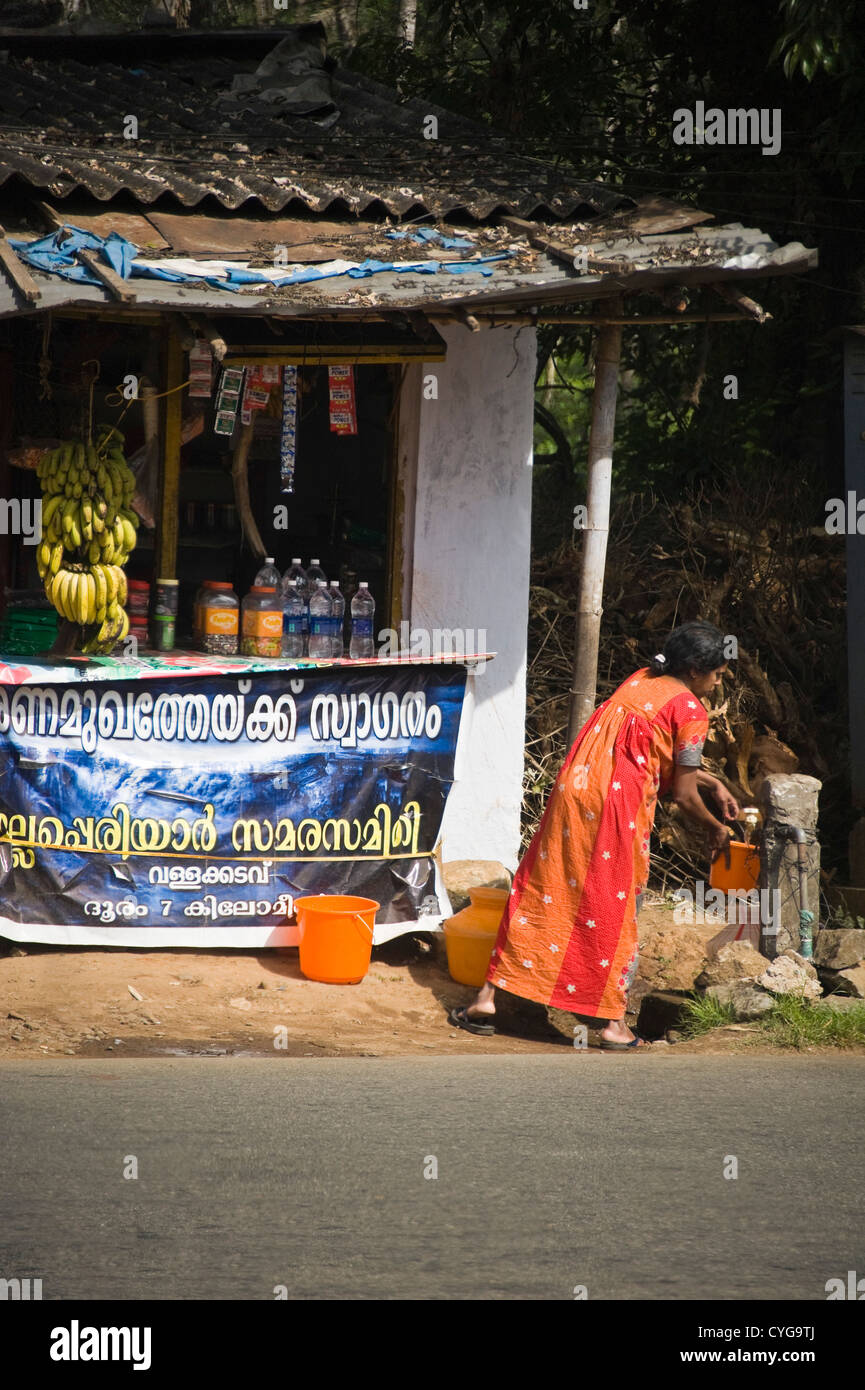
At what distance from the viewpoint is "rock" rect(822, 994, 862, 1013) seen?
6.68 meters

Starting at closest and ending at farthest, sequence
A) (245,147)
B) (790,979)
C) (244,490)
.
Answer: (790,979), (244,490), (245,147)

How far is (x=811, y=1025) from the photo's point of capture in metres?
6.54

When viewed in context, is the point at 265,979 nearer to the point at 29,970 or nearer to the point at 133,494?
the point at 29,970

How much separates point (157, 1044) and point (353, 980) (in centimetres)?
132

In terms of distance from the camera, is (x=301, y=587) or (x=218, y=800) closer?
(x=218, y=800)

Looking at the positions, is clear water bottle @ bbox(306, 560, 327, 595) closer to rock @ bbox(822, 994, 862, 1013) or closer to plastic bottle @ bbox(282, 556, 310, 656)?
plastic bottle @ bbox(282, 556, 310, 656)

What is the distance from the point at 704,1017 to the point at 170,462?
13.6 feet

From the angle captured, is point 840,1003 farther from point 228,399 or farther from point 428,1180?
point 228,399

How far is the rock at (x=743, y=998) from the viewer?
6656mm

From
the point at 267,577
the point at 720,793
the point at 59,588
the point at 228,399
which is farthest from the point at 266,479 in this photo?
the point at 720,793

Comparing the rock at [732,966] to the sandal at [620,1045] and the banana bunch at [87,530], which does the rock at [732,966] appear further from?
the banana bunch at [87,530]

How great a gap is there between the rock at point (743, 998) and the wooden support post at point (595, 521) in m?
1.77

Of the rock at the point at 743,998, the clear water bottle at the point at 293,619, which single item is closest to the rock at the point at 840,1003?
the rock at the point at 743,998

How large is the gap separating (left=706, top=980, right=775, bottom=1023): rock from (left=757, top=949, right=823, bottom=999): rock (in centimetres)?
6
